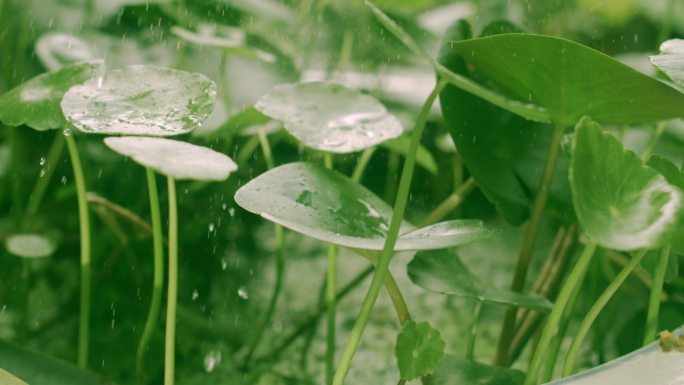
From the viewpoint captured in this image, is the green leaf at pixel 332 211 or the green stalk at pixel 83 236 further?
the green stalk at pixel 83 236

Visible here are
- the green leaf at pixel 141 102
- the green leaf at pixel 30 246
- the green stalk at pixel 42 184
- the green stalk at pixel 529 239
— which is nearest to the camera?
the green leaf at pixel 141 102

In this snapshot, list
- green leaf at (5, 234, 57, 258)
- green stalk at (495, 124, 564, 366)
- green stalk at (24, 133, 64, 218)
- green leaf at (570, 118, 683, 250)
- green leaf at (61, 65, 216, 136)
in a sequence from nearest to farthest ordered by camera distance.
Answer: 1. green leaf at (570, 118, 683, 250)
2. green leaf at (61, 65, 216, 136)
3. green stalk at (495, 124, 564, 366)
4. green leaf at (5, 234, 57, 258)
5. green stalk at (24, 133, 64, 218)

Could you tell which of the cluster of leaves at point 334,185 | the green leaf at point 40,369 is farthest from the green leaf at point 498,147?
the green leaf at point 40,369

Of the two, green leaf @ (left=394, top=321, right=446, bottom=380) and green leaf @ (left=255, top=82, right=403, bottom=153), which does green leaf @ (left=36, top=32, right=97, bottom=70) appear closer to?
green leaf @ (left=255, top=82, right=403, bottom=153)

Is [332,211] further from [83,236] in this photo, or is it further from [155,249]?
[83,236]

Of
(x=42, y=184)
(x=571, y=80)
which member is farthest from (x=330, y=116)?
(x=42, y=184)

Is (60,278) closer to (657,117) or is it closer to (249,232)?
(249,232)

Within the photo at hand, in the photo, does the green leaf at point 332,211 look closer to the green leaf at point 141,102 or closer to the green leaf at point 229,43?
the green leaf at point 141,102

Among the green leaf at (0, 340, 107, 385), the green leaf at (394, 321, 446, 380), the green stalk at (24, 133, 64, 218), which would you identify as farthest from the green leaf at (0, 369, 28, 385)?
the green stalk at (24, 133, 64, 218)
